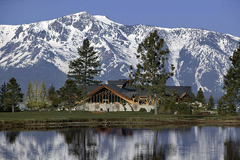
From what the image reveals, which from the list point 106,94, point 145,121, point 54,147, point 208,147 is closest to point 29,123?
point 145,121

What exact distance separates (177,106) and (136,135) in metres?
38.9

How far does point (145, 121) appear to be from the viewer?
90625mm

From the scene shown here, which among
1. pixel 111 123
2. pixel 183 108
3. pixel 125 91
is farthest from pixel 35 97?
pixel 111 123

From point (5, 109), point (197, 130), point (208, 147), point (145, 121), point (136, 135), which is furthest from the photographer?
point (5, 109)

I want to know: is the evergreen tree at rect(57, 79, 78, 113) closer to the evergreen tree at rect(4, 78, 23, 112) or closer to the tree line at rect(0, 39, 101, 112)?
the tree line at rect(0, 39, 101, 112)

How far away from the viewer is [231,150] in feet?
184

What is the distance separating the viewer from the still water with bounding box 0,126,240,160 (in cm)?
5312

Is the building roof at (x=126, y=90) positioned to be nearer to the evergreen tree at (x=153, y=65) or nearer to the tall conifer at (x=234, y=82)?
the tall conifer at (x=234, y=82)

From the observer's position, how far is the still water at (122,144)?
53.1 metres

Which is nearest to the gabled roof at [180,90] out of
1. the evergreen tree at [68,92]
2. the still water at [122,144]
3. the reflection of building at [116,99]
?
the reflection of building at [116,99]

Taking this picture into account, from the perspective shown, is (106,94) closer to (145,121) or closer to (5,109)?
(5,109)

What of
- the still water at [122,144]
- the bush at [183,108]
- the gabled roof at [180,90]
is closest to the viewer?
the still water at [122,144]

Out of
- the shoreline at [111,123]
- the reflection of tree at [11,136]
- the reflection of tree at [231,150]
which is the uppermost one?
the shoreline at [111,123]

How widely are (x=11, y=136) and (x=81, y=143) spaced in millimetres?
11061
